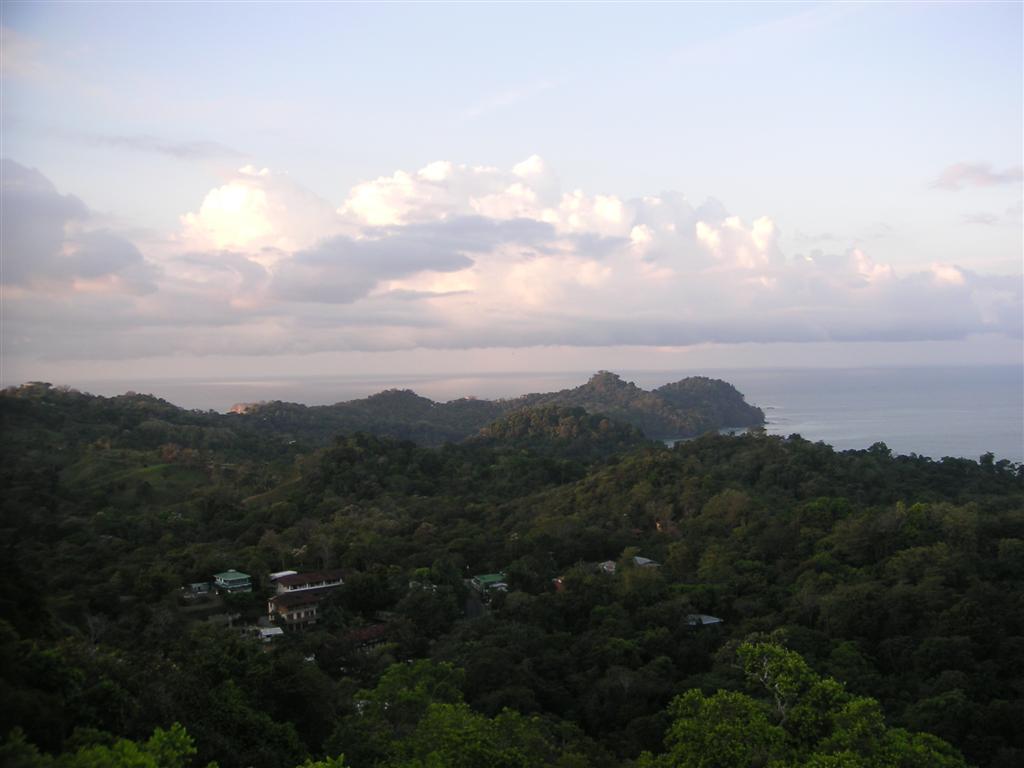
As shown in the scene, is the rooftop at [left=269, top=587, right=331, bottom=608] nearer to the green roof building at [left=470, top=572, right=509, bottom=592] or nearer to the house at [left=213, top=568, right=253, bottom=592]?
the house at [left=213, top=568, right=253, bottom=592]

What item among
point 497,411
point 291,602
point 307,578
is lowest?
point 291,602

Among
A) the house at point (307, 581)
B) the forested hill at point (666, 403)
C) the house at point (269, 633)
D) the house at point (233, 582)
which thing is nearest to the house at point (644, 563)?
the house at point (307, 581)

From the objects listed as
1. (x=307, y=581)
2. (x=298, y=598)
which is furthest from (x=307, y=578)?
(x=298, y=598)

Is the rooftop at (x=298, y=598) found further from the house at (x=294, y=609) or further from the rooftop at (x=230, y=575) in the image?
the rooftop at (x=230, y=575)

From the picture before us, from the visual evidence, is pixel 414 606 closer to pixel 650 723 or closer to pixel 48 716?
pixel 650 723

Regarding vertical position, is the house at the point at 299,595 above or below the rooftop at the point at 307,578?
below

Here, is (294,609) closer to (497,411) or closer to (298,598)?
(298,598)
